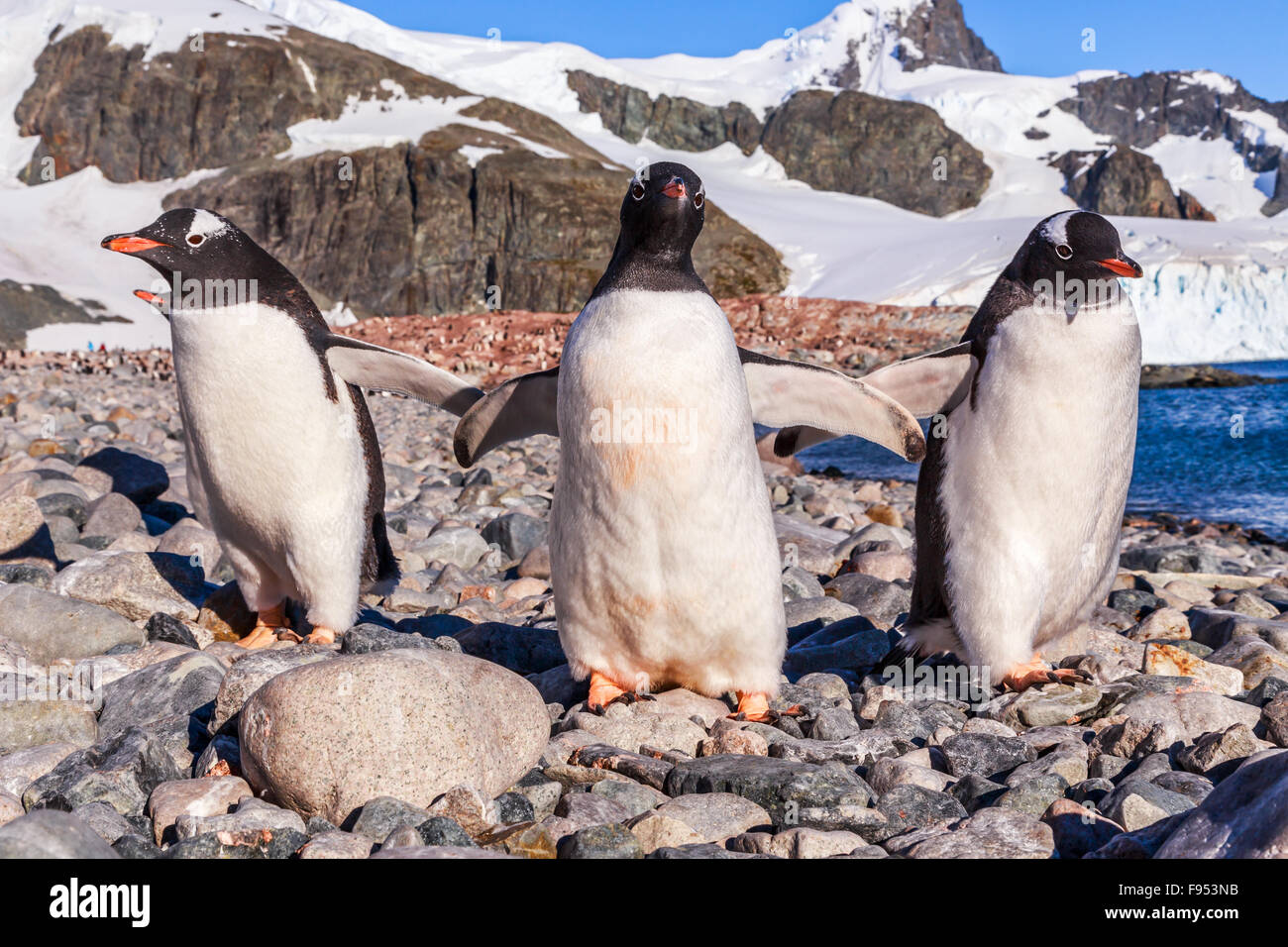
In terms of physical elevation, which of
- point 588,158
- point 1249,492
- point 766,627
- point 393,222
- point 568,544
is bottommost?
point 1249,492

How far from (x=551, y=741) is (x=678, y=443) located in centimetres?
80

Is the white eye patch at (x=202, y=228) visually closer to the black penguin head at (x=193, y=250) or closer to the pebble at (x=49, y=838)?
the black penguin head at (x=193, y=250)

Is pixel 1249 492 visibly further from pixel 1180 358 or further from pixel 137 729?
pixel 1180 358

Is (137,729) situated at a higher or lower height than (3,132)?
lower

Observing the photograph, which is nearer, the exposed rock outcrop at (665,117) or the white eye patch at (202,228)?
the white eye patch at (202,228)

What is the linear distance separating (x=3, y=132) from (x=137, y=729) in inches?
2313

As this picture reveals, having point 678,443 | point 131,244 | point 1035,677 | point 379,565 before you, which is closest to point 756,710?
point 678,443

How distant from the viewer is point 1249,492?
35.3 ft

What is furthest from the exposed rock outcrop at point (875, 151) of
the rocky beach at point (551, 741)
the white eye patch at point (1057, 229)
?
the rocky beach at point (551, 741)

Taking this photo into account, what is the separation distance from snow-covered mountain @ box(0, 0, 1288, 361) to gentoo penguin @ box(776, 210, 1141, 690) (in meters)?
12.4

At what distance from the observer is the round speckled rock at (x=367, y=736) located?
2.15m

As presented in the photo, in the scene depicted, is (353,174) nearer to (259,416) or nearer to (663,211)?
(259,416)

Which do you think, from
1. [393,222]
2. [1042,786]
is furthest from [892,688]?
[393,222]

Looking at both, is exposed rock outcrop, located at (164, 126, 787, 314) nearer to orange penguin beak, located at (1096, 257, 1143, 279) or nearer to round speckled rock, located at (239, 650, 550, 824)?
orange penguin beak, located at (1096, 257, 1143, 279)
